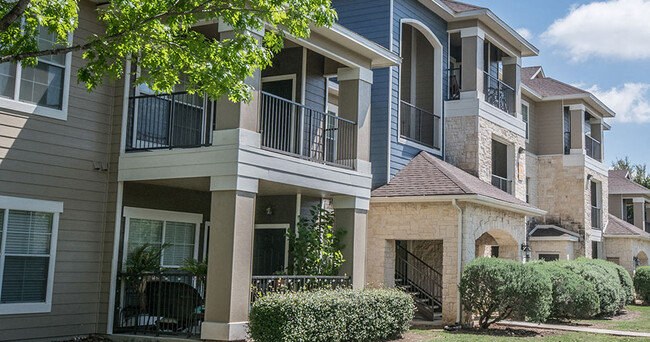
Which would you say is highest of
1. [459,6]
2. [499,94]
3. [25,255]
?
[459,6]

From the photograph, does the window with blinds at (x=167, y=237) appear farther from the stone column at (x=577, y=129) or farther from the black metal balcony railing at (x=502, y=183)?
the stone column at (x=577, y=129)

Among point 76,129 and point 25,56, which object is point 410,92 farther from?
point 25,56

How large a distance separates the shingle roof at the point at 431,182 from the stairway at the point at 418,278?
230 centimetres

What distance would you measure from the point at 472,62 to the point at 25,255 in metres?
14.6

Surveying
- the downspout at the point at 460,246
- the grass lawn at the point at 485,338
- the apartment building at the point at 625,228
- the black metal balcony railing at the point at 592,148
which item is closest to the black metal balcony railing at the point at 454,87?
the downspout at the point at 460,246

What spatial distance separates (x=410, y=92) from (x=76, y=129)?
11.8 meters

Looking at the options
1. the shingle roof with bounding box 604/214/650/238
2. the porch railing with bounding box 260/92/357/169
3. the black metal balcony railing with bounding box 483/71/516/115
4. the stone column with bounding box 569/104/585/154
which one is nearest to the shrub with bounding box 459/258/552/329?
the porch railing with bounding box 260/92/357/169

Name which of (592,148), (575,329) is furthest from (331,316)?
(592,148)

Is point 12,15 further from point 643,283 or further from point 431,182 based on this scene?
point 643,283

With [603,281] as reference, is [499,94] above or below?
above

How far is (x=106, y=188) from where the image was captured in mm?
13562

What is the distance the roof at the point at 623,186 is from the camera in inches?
1606

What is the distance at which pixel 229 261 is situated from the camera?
12031mm

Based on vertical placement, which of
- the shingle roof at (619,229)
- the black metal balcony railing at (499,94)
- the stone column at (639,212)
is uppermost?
the black metal balcony railing at (499,94)
